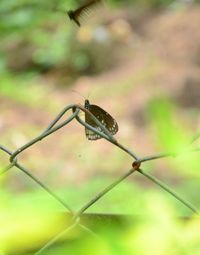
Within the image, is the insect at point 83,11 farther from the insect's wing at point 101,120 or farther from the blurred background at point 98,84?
the blurred background at point 98,84

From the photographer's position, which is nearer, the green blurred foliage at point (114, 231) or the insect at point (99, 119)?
the green blurred foliage at point (114, 231)

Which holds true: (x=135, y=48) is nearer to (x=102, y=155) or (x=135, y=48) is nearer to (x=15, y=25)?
(x=102, y=155)

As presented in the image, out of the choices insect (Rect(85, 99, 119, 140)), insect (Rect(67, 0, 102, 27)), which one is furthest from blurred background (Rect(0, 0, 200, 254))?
insect (Rect(67, 0, 102, 27))

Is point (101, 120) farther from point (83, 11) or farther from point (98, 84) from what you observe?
point (98, 84)

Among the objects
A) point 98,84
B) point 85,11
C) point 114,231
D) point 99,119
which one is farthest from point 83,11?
point 98,84

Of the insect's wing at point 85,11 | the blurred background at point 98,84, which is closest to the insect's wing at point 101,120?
the insect's wing at point 85,11

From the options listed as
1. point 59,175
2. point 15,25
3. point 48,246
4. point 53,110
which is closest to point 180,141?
point 48,246

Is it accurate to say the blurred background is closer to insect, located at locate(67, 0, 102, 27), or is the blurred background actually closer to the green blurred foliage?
insect, located at locate(67, 0, 102, 27)
